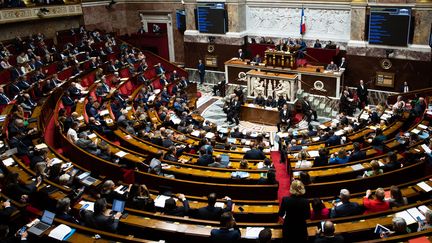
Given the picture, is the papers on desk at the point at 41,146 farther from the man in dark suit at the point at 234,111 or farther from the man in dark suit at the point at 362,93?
the man in dark suit at the point at 362,93

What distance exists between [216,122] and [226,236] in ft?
35.0

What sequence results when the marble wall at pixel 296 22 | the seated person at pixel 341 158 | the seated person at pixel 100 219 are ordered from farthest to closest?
the marble wall at pixel 296 22 → the seated person at pixel 341 158 → the seated person at pixel 100 219

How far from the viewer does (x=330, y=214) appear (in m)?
6.32

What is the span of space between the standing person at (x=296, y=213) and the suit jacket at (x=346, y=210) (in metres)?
1.28

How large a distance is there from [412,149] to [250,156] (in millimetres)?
3699

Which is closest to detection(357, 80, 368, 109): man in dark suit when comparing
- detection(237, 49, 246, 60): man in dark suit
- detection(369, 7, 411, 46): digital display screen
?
detection(369, 7, 411, 46): digital display screen

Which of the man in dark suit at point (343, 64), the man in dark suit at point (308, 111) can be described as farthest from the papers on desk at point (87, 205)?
the man in dark suit at point (343, 64)

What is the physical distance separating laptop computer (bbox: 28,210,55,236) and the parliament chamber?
22 mm

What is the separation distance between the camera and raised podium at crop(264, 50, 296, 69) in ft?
55.6

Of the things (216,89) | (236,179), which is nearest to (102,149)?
(236,179)

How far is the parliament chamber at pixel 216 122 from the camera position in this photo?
611 cm

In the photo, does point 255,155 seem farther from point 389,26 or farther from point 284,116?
point 389,26

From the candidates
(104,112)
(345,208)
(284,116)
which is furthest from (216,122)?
(345,208)

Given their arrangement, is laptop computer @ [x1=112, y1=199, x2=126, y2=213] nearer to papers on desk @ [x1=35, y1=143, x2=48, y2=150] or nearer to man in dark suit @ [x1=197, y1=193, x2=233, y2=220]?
man in dark suit @ [x1=197, y1=193, x2=233, y2=220]
